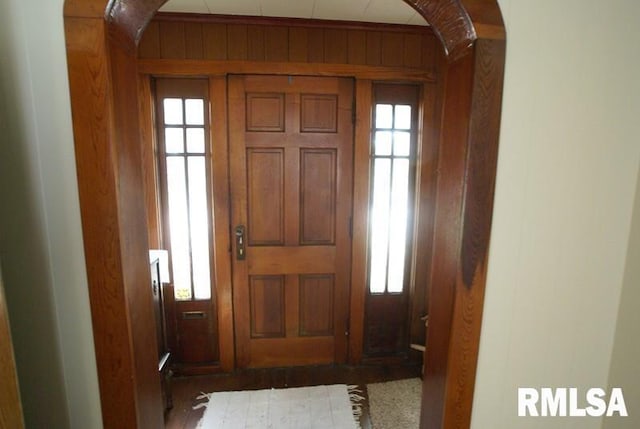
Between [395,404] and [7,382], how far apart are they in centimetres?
199

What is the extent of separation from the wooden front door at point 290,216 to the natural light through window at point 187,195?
0.22 metres

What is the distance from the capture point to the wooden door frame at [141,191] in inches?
27.4

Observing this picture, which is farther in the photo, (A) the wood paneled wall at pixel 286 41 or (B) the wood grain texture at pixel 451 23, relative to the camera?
(A) the wood paneled wall at pixel 286 41

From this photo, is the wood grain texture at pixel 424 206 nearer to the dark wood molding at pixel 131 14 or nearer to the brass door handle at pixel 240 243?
the brass door handle at pixel 240 243

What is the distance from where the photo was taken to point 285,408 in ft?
6.24

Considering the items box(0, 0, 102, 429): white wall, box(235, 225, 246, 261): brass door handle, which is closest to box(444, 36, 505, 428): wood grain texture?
box(0, 0, 102, 429): white wall

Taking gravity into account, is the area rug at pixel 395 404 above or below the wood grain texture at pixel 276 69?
below

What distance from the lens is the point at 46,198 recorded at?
72cm

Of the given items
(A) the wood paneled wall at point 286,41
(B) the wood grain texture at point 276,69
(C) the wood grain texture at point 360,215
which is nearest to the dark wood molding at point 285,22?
(A) the wood paneled wall at point 286,41

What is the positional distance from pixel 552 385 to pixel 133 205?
137cm

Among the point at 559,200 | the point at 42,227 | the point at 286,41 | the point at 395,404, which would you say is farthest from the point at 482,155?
the point at 395,404

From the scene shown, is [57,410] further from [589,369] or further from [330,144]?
[330,144]

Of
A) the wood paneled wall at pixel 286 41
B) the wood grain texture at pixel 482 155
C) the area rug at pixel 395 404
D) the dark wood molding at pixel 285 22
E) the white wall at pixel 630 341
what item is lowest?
the area rug at pixel 395 404

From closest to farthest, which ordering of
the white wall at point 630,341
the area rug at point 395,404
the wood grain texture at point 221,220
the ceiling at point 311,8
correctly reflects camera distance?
1. the white wall at point 630,341
2. the ceiling at point 311,8
3. the area rug at point 395,404
4. the wood grain texture at point 221,220
